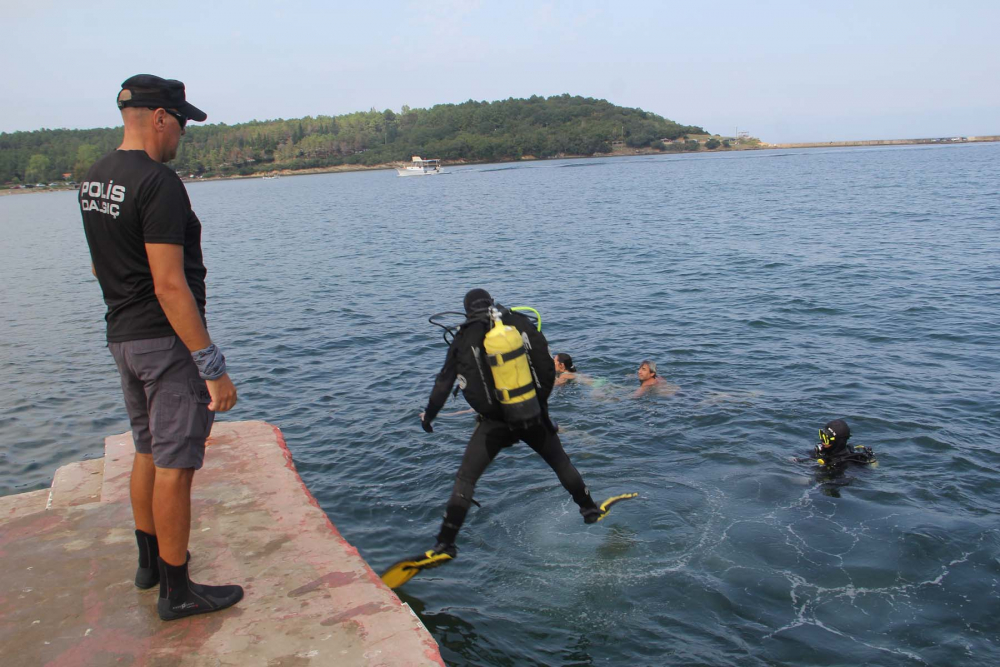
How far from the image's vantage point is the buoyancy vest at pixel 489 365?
5.40m

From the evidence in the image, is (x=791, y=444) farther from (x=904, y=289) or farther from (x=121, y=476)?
(x=904, y=289)

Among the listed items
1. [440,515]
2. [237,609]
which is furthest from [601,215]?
[237,609]

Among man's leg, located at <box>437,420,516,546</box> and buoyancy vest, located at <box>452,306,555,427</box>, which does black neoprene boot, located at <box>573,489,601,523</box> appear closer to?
man's leg, located at <box>437,420,516,546</box>

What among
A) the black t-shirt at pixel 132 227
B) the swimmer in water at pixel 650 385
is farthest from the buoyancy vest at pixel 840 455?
the black t-shirt at pixel 132 227

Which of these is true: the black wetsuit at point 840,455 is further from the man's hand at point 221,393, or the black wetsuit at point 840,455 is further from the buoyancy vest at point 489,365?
the man's hand at point 221,393

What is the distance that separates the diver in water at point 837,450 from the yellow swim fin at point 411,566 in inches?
208

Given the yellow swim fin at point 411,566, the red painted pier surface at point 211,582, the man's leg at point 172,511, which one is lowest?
the yellow swim fin at point 411,566

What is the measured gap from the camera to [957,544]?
707 centimetres

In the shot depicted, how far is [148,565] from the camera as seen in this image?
4352 millimetres

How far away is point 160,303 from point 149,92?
1173 millimetres

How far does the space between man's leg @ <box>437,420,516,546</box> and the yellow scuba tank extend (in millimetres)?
337

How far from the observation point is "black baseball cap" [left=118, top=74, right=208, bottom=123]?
12.2ft

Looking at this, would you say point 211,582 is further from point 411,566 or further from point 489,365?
point 489,365

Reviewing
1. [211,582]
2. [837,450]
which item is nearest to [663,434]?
[837,450]
